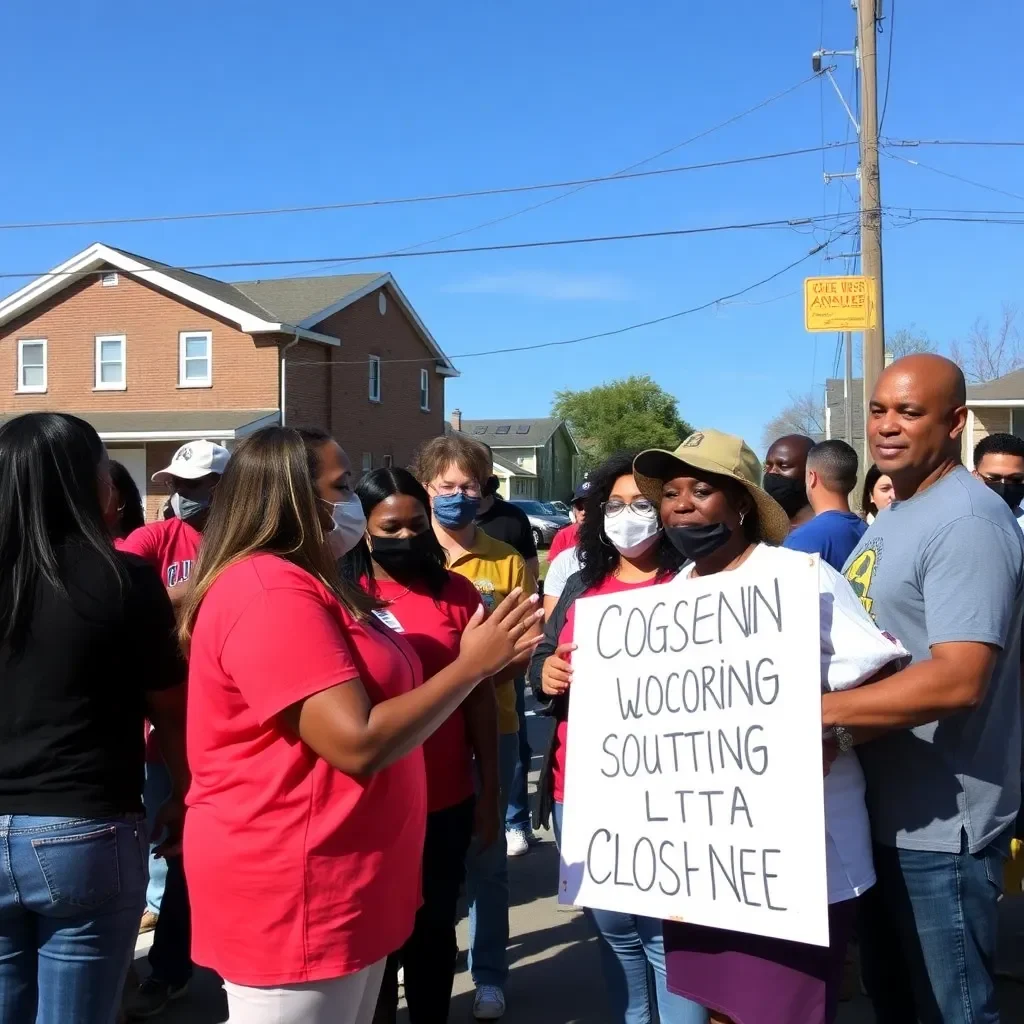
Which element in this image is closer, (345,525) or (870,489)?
(345,525)

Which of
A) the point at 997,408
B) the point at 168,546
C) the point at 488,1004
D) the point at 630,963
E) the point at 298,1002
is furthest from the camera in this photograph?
the point at 997,408

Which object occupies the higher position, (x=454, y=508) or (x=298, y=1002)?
A: (x=454, y=508)

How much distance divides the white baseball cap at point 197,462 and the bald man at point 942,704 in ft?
9.84

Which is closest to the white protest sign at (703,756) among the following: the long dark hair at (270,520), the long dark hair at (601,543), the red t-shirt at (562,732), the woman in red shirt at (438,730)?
the long dark hair at (270,520)

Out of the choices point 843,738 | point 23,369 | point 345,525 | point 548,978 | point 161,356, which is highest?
point 161,356

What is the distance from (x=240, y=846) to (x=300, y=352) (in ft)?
86.3

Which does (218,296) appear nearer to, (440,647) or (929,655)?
(440,647)

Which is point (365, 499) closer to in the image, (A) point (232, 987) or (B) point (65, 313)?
(A) point (232, 987)

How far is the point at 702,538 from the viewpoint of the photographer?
2.45 metres

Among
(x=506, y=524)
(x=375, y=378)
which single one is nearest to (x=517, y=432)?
(x=375, y=378)

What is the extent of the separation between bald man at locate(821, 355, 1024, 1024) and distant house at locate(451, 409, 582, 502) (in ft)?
207

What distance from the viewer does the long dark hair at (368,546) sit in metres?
3.45

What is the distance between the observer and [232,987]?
2.20 metres

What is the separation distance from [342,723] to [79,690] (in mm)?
772
